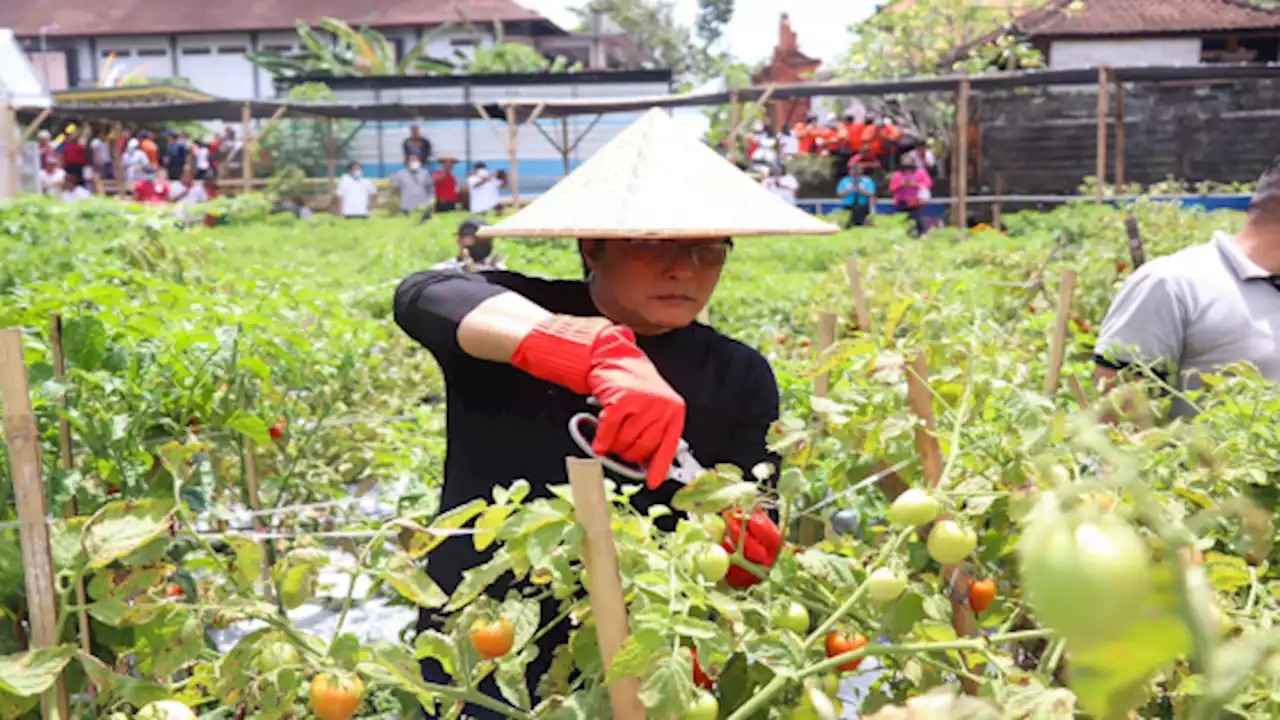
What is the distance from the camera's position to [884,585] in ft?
4.36

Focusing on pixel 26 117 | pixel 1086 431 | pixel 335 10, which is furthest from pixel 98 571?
pixel 335 10

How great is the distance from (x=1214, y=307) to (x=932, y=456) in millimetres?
1659

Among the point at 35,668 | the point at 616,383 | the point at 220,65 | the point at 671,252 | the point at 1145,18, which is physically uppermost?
the point at 220,65

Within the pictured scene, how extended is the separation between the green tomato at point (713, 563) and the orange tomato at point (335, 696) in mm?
354

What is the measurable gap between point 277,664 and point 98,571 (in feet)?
1.36

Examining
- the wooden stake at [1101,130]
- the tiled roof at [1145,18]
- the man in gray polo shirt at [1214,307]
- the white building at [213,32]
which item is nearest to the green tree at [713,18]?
the white building at [213,32]

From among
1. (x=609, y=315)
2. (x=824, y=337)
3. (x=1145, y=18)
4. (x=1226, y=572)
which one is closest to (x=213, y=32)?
(x=1145, y=18)

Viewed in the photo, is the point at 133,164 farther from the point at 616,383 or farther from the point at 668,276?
the point at 616,383

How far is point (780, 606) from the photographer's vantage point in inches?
55.0

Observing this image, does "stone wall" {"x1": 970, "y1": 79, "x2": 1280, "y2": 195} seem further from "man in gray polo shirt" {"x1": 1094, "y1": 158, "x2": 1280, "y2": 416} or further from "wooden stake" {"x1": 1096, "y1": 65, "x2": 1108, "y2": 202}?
"man in gray polo shirt" {"x1": 1094, "y1": 158, "x2": 1280, "y2": 416}

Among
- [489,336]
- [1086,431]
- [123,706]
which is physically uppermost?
[1086,431]

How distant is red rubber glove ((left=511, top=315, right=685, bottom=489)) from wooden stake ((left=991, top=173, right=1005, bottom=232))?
15742 millimetres

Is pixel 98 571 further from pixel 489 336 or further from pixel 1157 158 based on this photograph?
pixel 1157 158

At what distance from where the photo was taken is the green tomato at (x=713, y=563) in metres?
1.27
